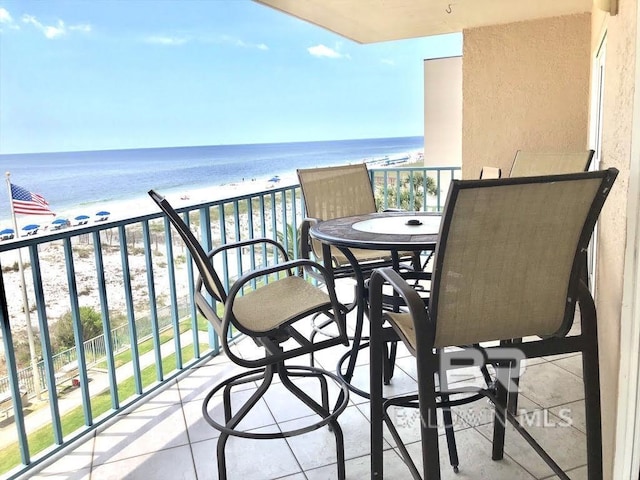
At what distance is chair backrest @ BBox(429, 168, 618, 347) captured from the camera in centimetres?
132

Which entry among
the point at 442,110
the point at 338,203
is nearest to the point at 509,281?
the point at 338,203

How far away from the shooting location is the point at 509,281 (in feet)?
4.70

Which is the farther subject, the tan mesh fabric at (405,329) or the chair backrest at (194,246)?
the chair backrest at (194,246)

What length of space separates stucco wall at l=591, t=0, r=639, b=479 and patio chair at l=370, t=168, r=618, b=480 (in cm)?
6

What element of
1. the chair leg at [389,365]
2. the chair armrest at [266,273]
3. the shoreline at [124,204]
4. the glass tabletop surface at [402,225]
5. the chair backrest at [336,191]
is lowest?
the shoreline at [124,204]

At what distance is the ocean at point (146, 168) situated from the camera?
91.4 feet

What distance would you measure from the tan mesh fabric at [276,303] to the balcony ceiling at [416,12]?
8.39 feet

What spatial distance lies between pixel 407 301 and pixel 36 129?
32566 millimetres

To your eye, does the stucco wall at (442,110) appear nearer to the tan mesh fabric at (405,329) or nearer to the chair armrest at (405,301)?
the tan mesh fabric at (405,329)

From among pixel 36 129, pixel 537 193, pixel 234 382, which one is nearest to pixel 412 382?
pixel 234 382

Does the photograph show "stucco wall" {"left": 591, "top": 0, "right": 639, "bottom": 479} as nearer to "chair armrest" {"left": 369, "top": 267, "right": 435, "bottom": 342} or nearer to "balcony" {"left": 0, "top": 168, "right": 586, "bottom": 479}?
"chair armrest" {"left": 369, "top": 267, "right": 435, "bottom": 342}

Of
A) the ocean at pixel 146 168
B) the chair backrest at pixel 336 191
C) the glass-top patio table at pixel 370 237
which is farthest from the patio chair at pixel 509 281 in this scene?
→ the ocean at pixel 146 168

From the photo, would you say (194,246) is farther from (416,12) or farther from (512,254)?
(416,12)

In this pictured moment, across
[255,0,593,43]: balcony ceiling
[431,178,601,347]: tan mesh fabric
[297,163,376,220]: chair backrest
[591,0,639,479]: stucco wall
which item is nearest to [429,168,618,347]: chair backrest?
[431,178,601,347]: tan mesh fabric
